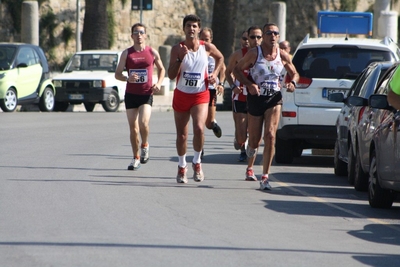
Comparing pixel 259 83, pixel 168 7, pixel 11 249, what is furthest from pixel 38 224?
pixel 168 7

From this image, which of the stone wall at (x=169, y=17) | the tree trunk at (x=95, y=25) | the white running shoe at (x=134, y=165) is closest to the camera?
the white running shoe at (x=134, y=165)

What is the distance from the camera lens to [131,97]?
14070 mm

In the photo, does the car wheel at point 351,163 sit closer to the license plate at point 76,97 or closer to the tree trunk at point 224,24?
the license plate at point 76,97

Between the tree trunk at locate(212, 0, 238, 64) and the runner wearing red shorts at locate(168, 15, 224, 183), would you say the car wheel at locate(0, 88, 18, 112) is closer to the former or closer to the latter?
the tree trunk at locate(212, 0, 238, 64)

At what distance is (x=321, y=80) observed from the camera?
1476cm

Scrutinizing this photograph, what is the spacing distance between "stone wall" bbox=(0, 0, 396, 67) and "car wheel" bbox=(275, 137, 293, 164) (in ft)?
69.9

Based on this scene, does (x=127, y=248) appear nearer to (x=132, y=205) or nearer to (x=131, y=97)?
(x=132, y=205)

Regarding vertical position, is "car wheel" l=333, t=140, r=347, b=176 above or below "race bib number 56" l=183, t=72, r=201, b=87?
below

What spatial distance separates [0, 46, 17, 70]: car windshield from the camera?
2758 centimetres

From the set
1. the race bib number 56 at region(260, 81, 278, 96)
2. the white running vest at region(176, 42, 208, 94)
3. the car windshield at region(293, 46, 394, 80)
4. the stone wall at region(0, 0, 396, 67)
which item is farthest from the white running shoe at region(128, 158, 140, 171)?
the stone wall at region(0, 0, 396, 67)

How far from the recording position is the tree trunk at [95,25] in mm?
34656

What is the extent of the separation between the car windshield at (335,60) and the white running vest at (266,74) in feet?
8.42

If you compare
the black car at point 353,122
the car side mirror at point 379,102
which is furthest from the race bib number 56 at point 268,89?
the car side mirror at point 379,102

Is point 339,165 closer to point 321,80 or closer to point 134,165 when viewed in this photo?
point 321,80
